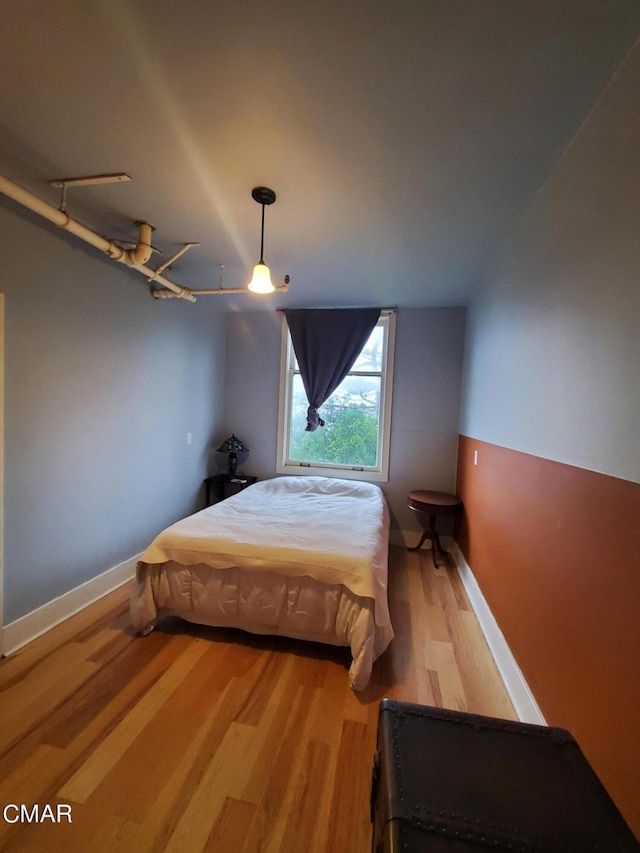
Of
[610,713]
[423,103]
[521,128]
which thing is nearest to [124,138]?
[423,103]

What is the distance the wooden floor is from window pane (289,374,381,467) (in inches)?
75.5

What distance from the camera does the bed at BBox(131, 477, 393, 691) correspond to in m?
1.77

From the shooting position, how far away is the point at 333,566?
5.96ft

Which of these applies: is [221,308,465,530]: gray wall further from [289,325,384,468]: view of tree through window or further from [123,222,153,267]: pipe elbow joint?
[123,222,153,267]: pipe elbow joint

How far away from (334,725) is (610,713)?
1.06m

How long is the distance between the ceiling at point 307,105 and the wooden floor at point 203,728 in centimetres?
253

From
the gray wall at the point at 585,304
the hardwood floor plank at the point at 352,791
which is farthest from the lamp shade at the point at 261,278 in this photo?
the hardwood floor plank at the point at 352,791

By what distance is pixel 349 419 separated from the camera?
12.7 ft

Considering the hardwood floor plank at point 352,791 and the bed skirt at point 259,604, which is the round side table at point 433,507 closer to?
the bed skirt at point 259,604

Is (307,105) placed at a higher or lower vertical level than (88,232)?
higher

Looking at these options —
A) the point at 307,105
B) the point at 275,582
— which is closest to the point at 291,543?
the point at 275,582

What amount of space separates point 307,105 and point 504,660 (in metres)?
2.72

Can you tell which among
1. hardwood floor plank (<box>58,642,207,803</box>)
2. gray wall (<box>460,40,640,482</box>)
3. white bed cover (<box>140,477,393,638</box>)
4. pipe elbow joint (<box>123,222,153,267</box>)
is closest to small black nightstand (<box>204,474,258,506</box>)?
white bed cover (<box>140,477,393,638</box>)

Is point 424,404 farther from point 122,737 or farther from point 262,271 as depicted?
point 122,737
